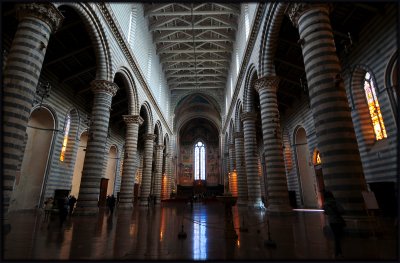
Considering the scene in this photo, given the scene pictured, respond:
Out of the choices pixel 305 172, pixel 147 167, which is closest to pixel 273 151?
pixel 305 172

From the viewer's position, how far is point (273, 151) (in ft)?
40.8

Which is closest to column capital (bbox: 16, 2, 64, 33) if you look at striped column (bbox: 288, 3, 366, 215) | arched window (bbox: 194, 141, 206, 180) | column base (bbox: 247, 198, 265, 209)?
striped column (bbox: 288, 3, 366, 215)

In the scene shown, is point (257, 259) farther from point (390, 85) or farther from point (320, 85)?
point (390, 85)

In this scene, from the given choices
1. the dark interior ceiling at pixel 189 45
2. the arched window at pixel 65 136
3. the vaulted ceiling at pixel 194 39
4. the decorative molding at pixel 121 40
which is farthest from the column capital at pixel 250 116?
the arched window at pixel 65 136

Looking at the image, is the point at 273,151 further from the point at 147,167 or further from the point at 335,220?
the point at 147,167

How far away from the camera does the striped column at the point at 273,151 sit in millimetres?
11953

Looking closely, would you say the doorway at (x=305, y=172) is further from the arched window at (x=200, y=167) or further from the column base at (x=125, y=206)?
the arched window at (x=200, y=167)

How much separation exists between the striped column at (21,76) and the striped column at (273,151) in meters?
10.0

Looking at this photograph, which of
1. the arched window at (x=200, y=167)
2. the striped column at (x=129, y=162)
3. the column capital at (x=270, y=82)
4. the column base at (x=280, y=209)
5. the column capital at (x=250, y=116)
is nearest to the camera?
the column base at (x=280, y=209)

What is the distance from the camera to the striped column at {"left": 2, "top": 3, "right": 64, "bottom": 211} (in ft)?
23.7

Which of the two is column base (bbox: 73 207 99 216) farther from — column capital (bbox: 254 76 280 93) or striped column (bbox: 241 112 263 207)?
column capital (bbox: 254 76 280 93)

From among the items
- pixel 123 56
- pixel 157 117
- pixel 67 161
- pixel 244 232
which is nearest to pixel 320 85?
pixel 244 232

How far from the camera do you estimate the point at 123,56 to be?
16297 millimetres

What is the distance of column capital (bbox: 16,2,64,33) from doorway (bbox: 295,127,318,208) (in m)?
18.5
